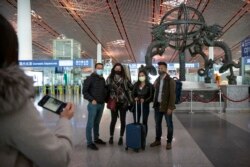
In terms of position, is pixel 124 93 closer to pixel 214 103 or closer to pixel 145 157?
pixel 145 157

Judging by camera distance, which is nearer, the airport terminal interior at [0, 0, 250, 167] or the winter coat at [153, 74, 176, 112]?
the airport terminal interior at [0, 0, 250, 167]

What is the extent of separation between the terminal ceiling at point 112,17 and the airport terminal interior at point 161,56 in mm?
63

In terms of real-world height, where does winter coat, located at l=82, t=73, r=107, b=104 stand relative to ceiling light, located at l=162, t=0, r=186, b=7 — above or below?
below

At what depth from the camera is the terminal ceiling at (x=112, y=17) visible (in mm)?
20844

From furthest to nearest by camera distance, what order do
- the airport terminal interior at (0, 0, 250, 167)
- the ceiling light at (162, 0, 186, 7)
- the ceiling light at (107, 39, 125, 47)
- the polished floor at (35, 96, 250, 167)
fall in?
1. the ceiling light at (107, 39, 125, 47)
2. the ceiling light at (162, 0, 186, 7)
3. the airport terminal interior at (0, 0, 250, 167)
4. the polished floor at (35, 96, 250, 167)

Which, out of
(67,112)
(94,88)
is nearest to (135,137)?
(94,88)

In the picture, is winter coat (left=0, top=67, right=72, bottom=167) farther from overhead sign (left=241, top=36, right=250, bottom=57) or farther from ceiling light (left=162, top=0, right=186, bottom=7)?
ceiling light (left=162, top=0, right=186, bottom=7)

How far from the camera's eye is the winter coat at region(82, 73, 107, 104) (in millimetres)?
6602

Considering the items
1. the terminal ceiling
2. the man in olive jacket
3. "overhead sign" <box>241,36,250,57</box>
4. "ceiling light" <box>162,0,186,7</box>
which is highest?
"ceiling light" <box>162,0,186,7</box>

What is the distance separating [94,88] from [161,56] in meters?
10.8

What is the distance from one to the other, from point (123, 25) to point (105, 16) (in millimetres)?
3795

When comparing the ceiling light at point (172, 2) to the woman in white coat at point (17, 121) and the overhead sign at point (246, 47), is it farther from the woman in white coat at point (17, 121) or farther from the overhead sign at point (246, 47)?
the woman in white coat at point (17, 121)

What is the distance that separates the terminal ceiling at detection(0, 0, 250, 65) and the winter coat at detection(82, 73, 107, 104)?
10585 millimetres

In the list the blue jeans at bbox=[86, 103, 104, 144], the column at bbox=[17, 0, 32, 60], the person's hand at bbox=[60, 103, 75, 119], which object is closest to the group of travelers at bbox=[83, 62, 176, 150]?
the blue jeans at bbox=[86, 103, 104, 144]
